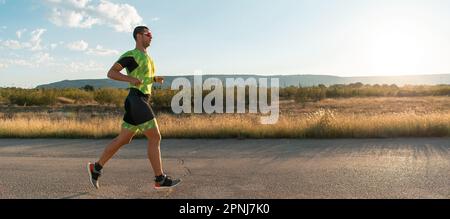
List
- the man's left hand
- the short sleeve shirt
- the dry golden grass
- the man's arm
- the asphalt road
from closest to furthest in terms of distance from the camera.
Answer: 1. the man's arm
2. the short sleeve shirt
3. the asphalt road
4. the man's left hand
5. the dry golden grass

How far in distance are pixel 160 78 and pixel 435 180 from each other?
13.1 ft

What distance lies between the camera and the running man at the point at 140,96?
15.6 ft

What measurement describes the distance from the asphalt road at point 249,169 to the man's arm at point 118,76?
1.43 meters

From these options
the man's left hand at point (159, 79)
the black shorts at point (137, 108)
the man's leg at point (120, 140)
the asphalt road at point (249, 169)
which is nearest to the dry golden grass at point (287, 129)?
the asphalt road at point (249, 169)

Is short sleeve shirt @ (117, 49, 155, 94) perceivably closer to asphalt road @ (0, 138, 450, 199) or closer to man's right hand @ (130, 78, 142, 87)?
man's right hand @ (130, 78, 142, 87)

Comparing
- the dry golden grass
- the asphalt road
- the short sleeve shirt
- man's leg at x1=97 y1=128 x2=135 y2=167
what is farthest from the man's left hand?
the dry golden grass

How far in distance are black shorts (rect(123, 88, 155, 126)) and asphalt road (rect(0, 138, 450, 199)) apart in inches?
37.3

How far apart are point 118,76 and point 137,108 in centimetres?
46

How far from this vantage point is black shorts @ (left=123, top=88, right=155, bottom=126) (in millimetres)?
4793

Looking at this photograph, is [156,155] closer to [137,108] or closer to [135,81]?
[137,108]
